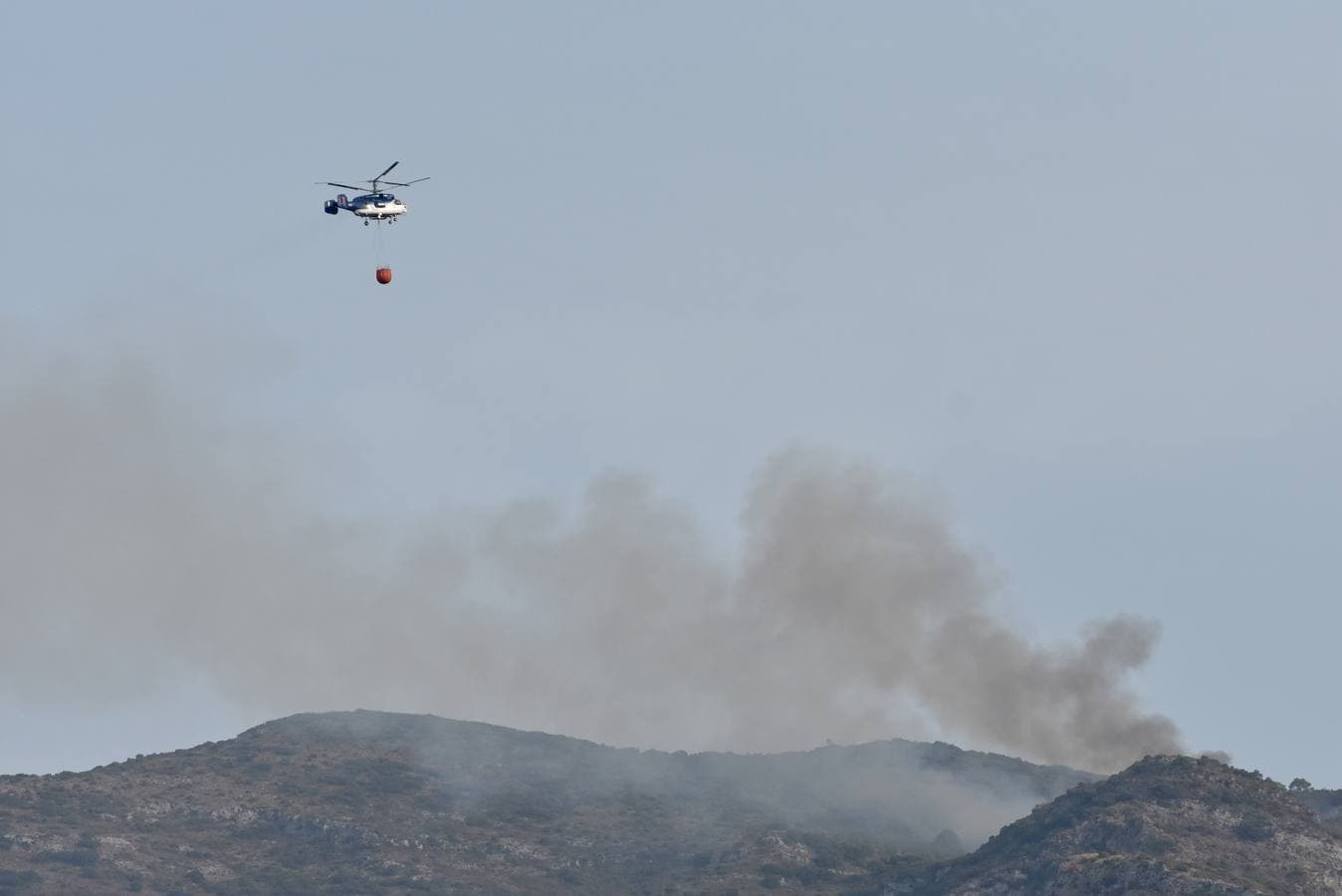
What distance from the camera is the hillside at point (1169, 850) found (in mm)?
177375

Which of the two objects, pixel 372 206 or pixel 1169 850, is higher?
pixel 372 206

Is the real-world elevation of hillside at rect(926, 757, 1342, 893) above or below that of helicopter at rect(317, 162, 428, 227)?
below

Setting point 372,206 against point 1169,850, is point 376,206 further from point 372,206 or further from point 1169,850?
point 1169,850

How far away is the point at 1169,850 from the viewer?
185m

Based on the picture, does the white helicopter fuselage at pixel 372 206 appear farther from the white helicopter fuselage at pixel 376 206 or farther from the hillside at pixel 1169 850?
the hillside at pixel 1169 850

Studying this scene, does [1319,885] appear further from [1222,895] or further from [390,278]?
[390,278]

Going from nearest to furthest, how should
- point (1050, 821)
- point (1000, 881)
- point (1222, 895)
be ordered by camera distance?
1. point (1222, 895)
2. point (1000, 881)
3. point (1050, 821)

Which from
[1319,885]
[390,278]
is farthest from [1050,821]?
[390,278]

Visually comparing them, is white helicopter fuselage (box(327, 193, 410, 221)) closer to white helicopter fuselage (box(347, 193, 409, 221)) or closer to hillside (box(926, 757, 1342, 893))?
white helicopter fuselage (box(347, 193, 409, 221))

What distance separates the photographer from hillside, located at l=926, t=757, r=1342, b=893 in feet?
582

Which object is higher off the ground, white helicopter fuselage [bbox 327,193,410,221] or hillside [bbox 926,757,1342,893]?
white helicopter fuselage [bbox 327,193,410,221]

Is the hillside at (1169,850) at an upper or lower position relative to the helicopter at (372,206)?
lower

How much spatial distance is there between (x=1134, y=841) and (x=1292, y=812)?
18321mm

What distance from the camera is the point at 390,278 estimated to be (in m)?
175
